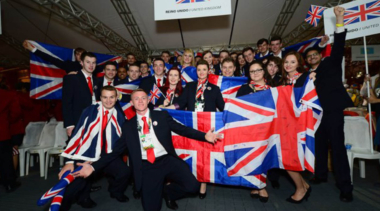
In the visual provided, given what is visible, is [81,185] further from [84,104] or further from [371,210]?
[371,210]

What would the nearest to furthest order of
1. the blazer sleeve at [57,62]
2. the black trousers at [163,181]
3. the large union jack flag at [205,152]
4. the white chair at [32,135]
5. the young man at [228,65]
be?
the black trousers at [163,181]
the large union jack flag at [205,152]
the young man at [228,65]
the blazer sleeve at [57,62]
the white chair at [32,135]

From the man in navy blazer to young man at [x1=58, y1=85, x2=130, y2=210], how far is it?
1.49 ft

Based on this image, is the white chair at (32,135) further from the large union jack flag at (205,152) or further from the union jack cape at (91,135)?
the large union jack flag at (205,152)

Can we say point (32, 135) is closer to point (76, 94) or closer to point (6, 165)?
point (6, 165)

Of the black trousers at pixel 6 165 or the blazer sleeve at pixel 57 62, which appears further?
the blazer sleeve at pixel 57 62

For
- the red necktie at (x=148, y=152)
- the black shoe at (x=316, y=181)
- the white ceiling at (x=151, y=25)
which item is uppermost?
the white ceiling at (x=151, y=25)

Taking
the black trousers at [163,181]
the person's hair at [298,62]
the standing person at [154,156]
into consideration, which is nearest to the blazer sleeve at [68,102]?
the standing person at [154,156]

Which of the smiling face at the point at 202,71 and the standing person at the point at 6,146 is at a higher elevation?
the smiling face at the point at 202,71

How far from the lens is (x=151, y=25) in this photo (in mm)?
7648

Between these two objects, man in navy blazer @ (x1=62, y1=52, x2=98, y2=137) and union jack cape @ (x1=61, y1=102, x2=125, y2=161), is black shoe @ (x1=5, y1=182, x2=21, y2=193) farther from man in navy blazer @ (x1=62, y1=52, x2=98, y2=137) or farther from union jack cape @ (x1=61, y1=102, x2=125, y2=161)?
union jack cape @ (x1=61, y1=102, x2=125, y2=161)

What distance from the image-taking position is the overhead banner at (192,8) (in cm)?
400

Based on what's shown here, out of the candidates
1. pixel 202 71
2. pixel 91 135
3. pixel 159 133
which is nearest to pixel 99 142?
pixel 91 135

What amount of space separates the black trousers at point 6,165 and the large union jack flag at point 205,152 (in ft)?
9.97

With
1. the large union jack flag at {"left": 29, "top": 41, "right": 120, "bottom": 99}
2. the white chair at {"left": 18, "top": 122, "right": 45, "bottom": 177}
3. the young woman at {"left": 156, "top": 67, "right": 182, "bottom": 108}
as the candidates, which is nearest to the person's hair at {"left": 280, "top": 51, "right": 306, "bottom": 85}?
the young woman at {"left": 156, "top": 67, "right": 182, "bottom": 108}
